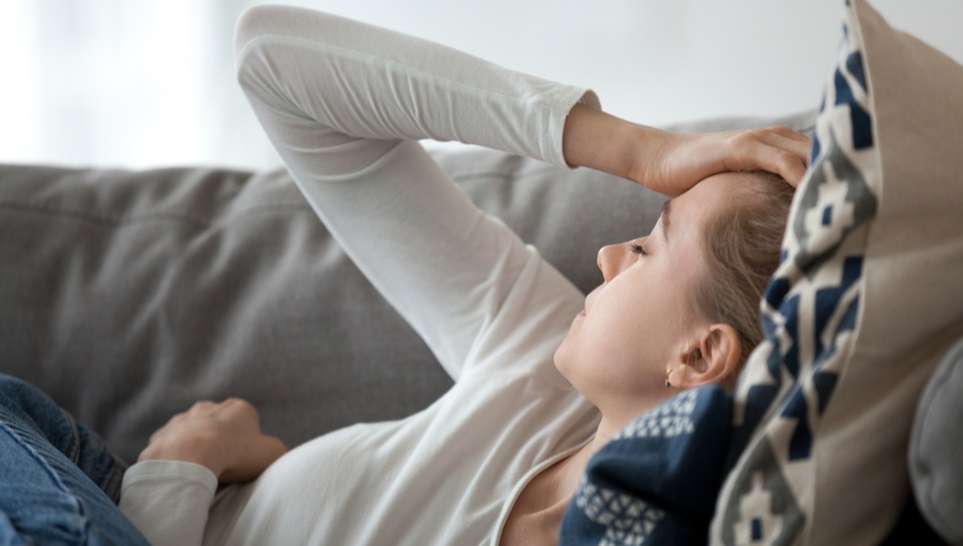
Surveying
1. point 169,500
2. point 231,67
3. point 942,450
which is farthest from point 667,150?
point 231,67

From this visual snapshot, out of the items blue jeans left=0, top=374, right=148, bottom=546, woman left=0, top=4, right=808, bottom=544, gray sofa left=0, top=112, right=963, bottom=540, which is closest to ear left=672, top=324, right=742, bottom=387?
woman left=0, top=4, right=808, bottom=544

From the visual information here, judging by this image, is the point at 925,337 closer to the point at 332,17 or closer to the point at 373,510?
the point at 373,510

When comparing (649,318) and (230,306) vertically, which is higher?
(649,318)

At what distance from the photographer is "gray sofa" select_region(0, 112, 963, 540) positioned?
4.23 feet

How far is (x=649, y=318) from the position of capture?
89cm

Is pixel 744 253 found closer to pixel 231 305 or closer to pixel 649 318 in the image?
pixel 649 318

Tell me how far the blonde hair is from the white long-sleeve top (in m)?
0.20

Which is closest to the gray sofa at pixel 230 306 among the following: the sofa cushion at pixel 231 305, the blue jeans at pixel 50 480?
the sofa cushion at pixel 231 305

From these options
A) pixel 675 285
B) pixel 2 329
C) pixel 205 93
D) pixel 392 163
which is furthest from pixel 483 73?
pixel 205 93

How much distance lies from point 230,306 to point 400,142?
39 cm

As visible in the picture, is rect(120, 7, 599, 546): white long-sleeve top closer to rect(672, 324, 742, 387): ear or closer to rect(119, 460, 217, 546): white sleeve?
rect(119, 460, 217, 546): white sleeve

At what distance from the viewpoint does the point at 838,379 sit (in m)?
0.61

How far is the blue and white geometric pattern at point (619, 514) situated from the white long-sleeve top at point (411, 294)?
26cm

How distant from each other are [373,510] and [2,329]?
27.3 inches
